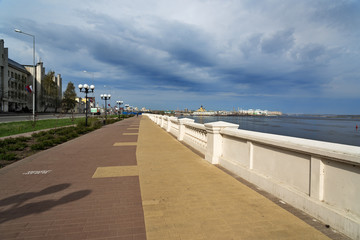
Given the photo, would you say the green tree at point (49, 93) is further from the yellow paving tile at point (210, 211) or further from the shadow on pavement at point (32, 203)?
the yellow paving tile at point (210, 211)

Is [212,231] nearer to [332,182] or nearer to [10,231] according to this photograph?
[332,182]

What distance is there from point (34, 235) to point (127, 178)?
8.49ft

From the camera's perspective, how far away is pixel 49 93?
80.8 meters

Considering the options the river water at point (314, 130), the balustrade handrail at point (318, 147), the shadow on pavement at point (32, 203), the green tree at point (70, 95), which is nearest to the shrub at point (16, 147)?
the shadow on pavement at point (32, 203)

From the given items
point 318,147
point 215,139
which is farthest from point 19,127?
point 318,147

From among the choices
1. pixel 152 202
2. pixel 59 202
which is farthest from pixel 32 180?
pixel 152 202

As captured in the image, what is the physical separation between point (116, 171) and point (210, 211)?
3.36 metres

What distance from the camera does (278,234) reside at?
2.88 m

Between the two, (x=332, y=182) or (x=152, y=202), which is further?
(x=152, y=202)

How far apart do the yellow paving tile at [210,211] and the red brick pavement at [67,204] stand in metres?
0.31

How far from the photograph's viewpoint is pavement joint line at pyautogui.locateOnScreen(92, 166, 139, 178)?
18.4 feet

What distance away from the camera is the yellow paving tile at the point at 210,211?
2.91 m

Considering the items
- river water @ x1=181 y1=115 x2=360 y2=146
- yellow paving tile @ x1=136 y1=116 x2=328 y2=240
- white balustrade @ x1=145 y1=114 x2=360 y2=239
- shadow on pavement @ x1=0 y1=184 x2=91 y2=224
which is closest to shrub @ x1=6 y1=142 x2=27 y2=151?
Answer: shadow on pavement @ x1=0 y1=184 x2=91 y2=224

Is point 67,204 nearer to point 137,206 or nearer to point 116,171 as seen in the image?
point 137,206
